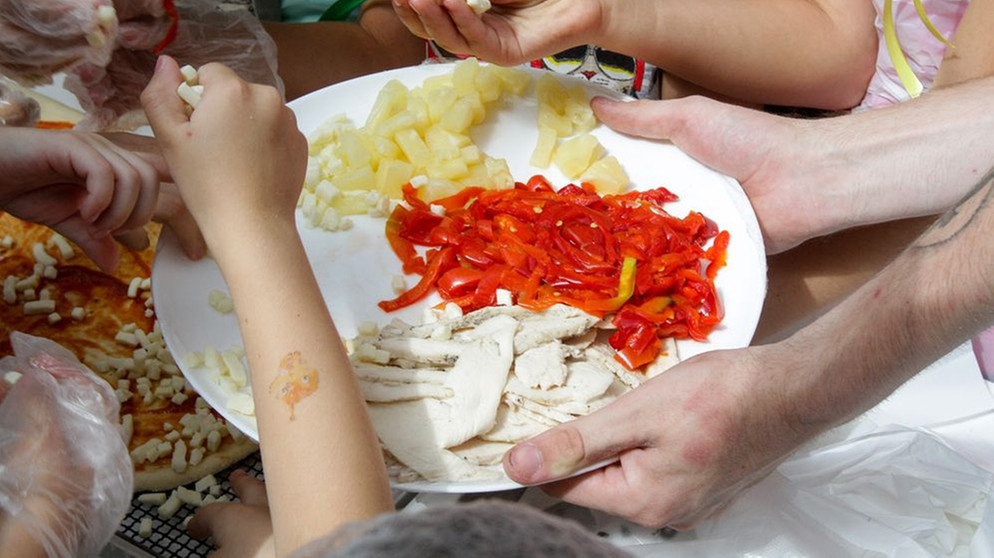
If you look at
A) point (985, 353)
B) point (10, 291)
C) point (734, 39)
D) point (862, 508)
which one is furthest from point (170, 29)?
point (985, 353)

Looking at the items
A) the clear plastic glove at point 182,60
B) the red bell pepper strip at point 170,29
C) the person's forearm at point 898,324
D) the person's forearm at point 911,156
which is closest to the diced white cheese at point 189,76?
the clear plastic glove at point 182,60

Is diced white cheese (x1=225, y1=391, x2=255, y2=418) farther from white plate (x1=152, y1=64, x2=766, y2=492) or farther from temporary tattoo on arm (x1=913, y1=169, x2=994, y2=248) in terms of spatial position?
temporary tattoo on arm (x1=913, y1=169, x2=994, y2=248)

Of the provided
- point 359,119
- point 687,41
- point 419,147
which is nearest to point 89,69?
point 359,119

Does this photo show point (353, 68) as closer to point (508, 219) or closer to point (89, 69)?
point (89, 69)

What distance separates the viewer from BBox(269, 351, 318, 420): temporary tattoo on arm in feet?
3.30

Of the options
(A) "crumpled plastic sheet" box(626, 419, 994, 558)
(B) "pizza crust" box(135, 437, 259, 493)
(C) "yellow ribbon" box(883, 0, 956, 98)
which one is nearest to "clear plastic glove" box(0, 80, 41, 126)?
(B) "pizza crust" box(135, 437, 259, 493)

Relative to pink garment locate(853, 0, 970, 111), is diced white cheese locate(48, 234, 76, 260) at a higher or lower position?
lower

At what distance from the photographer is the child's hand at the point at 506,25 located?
1.43 meters

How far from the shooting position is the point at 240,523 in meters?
1.25

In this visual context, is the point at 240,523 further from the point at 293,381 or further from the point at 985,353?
the point at 985,353

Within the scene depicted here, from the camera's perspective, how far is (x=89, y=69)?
1.45 meters

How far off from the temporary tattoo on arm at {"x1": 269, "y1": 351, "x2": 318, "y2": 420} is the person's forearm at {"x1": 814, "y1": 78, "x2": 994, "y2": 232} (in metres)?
1.02

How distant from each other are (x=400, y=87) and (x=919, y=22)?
1.05m

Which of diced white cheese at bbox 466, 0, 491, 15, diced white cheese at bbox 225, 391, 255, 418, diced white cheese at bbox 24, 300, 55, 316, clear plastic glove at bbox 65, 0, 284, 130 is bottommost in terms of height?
diced white cheese at bbox 24, 300, 55, 316
